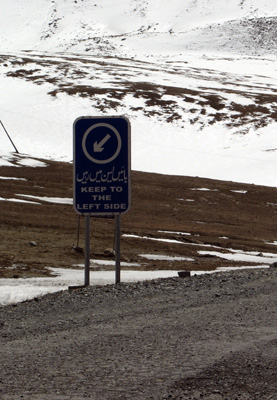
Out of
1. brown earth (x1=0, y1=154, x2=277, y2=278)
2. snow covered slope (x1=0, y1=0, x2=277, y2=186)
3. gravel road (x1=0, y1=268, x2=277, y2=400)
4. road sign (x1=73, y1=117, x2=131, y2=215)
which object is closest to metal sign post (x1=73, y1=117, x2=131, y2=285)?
road sign (x1=73, y1=117, x2=131, y2=215)

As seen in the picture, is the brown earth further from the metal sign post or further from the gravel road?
the gravel road

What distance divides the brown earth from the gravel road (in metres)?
7.38

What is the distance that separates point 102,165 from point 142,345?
16.7 ft

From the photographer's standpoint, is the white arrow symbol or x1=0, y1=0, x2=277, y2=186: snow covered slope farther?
A: x1=0, y1=0, x2=277, y2=186: snow covered slope

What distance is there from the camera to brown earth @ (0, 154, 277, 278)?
2323 centimetres

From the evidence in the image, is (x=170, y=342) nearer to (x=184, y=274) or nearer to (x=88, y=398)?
(x=88, y=398)

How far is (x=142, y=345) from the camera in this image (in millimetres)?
7332

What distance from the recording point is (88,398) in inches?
220

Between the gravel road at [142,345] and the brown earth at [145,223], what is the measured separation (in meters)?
7.38

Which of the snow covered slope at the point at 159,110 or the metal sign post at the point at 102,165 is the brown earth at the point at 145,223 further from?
the snow covered slope at the point at 159,110

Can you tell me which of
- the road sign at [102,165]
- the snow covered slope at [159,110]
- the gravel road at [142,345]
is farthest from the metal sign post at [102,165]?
the snow covered slope at [159,110]

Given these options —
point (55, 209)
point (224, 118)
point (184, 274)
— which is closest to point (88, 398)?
point (184, 274)

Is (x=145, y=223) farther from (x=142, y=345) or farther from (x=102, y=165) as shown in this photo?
(x=142, y=345)

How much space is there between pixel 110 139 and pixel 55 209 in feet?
82.2
